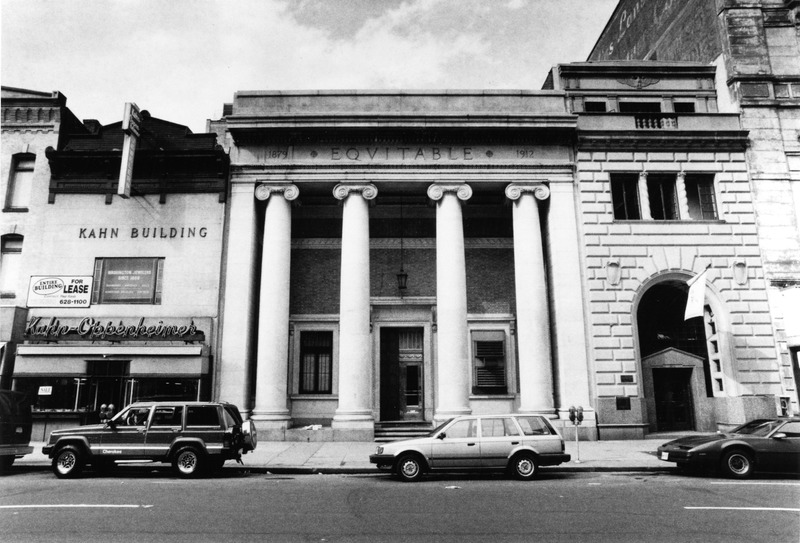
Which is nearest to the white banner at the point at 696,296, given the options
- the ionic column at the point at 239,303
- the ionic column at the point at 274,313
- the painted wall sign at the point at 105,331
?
the ionic column at the point at 274,313

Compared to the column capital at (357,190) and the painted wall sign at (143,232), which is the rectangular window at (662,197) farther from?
the painted wall sign at (143,232)

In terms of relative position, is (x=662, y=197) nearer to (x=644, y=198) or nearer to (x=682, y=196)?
(x=682, y=196)

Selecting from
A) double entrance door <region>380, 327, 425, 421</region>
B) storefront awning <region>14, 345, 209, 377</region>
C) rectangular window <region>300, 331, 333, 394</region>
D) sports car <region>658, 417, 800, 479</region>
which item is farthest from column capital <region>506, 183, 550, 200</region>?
storefront awning <region>14, 345, 209, 377</region>

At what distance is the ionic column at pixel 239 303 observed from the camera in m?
21.6

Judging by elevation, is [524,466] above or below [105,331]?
below

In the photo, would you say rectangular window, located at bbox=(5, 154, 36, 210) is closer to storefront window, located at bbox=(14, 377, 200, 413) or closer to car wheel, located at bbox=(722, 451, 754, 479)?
storefront window, located at bbox=(14, 377, 200, 413)

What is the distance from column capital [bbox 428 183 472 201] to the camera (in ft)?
75.5

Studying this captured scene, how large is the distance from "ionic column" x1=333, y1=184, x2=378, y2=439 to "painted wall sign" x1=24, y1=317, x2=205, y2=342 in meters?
5.73

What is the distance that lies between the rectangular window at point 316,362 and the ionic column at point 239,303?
286 centimetres

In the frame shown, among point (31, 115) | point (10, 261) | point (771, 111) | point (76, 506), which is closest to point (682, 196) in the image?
point (771, 111)

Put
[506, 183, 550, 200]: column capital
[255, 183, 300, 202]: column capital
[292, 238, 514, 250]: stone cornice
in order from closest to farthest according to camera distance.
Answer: [255, 183, 300, 202]: column capital → [506, 183, 550, 200]: column capital → [292, 238, 514, 250]: stone cornice

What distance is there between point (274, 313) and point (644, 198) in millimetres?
15753

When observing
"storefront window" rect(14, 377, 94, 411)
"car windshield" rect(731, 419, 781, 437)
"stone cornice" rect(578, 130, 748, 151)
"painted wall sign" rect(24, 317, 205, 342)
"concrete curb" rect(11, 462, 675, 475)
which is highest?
"stone cornice" rect(578, 130, 748, 151)

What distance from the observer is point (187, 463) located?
13922mm
